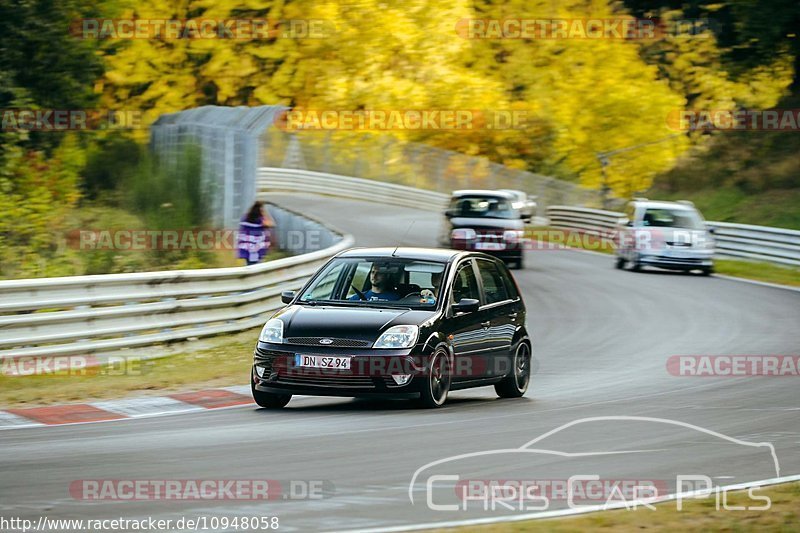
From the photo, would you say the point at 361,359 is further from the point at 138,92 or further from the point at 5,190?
the point at 138,92

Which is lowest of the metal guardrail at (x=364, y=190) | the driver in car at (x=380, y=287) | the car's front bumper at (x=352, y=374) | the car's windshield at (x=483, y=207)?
the metal guardrail at (x=364, y=190)

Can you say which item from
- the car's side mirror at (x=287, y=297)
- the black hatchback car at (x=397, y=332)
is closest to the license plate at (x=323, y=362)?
the black hatchback car at (x=397, y=332)

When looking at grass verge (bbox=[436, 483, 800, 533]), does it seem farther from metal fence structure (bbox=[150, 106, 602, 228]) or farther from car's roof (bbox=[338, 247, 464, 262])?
metal fence structure (bbox=[150, 106, 602, 228])

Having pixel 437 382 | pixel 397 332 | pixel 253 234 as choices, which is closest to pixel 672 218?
pixel 253 234

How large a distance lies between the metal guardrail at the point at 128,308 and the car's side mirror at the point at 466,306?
4.66 metres

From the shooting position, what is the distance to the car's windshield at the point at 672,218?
30797 millimetres

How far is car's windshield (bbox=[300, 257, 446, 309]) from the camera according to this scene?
12.9 metres

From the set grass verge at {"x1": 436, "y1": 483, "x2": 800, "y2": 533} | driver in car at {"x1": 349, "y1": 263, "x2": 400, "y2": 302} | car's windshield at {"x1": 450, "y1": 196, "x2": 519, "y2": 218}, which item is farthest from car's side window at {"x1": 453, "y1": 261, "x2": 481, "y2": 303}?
car's windshield at {"x1": 450, "y1": 196, "x2": 519, "y2": 218}

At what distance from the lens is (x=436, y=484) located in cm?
830

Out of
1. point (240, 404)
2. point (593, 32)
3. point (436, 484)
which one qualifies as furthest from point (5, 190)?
point (593, 32)

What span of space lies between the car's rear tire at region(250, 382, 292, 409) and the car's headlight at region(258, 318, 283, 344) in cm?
44

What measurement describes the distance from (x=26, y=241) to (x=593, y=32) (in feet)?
136

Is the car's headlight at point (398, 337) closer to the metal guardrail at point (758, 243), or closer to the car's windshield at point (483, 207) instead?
the car's windshield at point (483, 207)

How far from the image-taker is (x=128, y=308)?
52.2 feet
